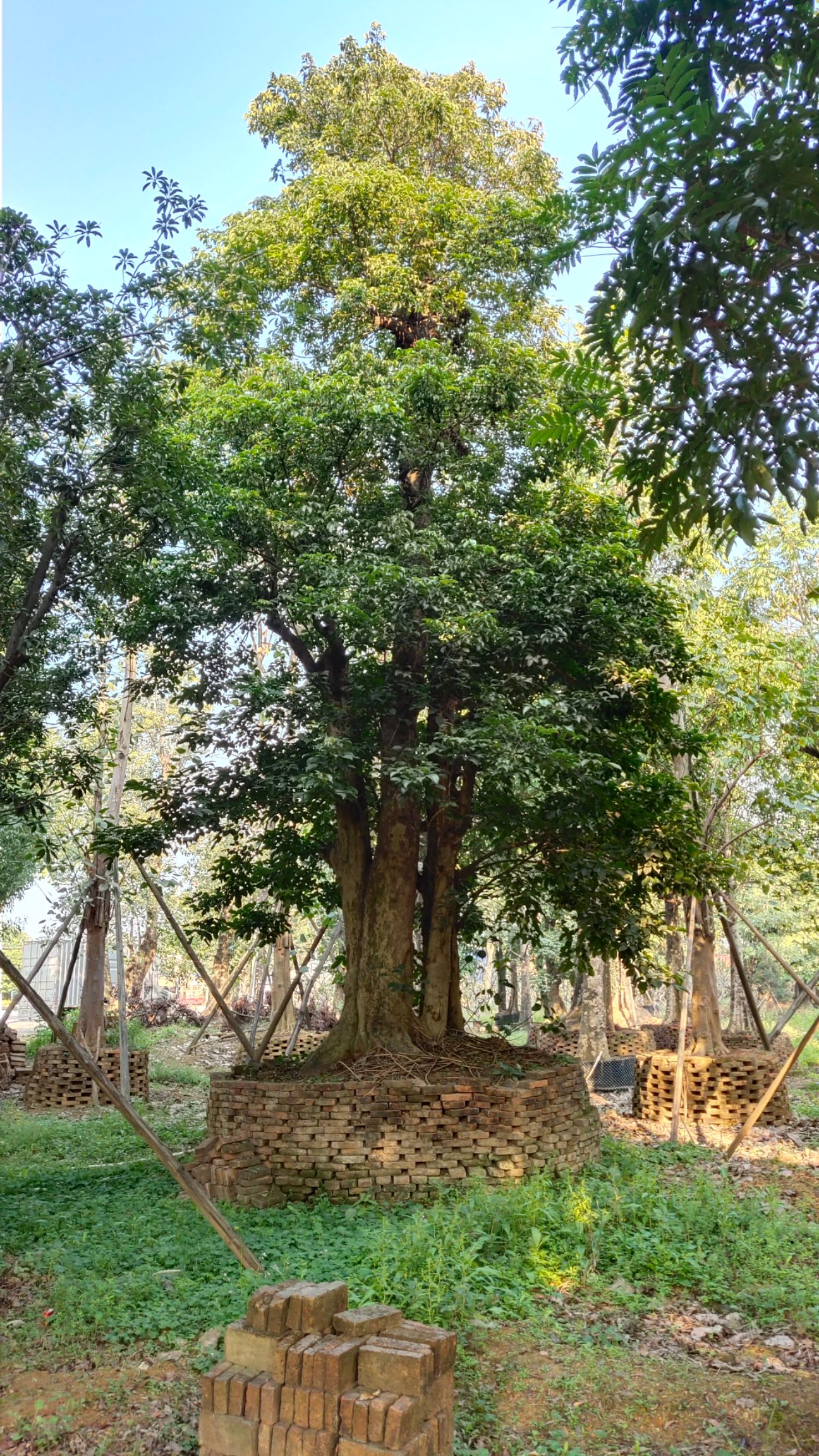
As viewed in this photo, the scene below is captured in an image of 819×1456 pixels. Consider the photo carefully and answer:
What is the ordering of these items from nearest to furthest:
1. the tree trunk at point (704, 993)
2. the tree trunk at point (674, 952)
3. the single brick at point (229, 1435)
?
the single brick at point (229, 1435)
the tree trunk at point (704, 993)
the tree trunk at point (674, 952)

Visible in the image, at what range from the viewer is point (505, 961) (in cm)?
1172

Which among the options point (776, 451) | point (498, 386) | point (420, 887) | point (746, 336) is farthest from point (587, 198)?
point (420, 887)

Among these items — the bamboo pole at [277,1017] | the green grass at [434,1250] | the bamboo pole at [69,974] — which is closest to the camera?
the green grass at [434,1250]

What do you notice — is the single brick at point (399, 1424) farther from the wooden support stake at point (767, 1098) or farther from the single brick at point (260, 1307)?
the wooden support stake at point (767, 1098)

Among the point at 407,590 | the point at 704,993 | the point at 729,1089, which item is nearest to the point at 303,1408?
the point at 407,590

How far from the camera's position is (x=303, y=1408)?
4297 millimetres

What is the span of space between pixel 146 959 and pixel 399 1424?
24644 millimetres

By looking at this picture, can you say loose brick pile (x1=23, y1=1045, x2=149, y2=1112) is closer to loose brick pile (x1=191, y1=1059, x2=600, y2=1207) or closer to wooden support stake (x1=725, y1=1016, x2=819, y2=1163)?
loose brick pile (x1=191, y1=1059, x2=600, y2=1207)

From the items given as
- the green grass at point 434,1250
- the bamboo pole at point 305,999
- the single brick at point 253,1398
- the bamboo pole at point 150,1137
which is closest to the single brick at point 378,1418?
the single brick at point 253,1398

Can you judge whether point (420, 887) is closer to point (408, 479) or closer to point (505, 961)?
point (505, 961)

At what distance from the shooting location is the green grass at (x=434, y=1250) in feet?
20.8

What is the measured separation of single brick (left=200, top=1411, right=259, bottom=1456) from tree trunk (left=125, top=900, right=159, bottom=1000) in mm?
23087

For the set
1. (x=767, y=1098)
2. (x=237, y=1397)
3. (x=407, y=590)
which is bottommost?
(x=237, y=1397)

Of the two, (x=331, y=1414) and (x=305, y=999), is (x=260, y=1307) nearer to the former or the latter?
(x=331, y=1414)
